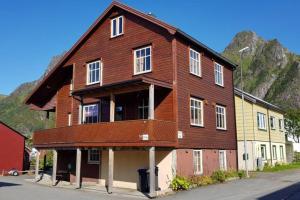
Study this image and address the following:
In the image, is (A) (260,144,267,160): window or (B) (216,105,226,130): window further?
(A) (260,144,267,160): window

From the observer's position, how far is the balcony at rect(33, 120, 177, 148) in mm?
19156

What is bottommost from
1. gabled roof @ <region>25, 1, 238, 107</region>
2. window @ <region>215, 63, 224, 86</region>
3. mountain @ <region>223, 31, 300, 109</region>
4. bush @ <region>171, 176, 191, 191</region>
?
bush @ <region>171, 176, 191, 191</region>

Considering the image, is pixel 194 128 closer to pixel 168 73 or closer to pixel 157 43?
pixel 168 73

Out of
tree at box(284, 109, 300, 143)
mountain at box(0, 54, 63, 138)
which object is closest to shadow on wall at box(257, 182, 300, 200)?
tree at box(284, 109, 300, 143)

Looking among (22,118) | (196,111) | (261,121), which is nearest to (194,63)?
(196,111)

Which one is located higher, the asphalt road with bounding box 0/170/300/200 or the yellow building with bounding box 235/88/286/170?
the yellow building with bounding box 235/88/286/170

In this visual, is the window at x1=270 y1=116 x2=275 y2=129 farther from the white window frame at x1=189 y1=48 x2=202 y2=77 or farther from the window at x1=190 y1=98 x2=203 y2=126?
the white window frame at x1=189 y1=48 x2=202 y2=77

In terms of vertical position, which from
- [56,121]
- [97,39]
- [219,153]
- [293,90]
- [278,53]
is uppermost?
[278,53]

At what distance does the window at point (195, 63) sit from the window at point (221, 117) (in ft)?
11.9

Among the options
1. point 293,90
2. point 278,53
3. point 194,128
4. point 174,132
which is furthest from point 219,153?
point 278,53

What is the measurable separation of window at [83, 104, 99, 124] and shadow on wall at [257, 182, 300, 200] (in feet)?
43.3

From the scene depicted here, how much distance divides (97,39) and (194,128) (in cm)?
981

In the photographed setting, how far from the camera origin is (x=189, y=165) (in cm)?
2180

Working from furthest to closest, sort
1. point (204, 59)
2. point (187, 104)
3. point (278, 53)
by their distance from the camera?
point (278, 53)
point (204, 59)
point (187, 104)
